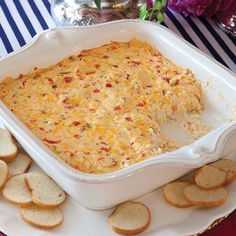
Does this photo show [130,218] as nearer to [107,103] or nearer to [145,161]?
[145,161]

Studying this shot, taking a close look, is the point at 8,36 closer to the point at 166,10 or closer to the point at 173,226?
the point at 166,10

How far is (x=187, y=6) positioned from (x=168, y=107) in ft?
2.32

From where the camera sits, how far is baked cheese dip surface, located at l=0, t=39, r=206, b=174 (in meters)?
1.73

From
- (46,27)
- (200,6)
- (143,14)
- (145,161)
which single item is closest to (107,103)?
(145,161)

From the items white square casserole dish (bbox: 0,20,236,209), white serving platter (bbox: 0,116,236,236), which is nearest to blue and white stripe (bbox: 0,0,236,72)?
white square casserole dish (bbox: 0,20,236,209)

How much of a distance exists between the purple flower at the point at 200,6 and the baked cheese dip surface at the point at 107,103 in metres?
0.45

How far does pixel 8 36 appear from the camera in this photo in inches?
94.5

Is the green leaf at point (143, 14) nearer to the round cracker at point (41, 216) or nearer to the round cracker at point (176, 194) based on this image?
the round cracker at point (176, 194)

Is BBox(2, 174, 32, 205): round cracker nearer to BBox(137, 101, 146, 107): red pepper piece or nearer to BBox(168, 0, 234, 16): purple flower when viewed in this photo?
BBox(137, 101, 146, 107): red pepper piece

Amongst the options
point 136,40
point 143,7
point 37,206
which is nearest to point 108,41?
point 136,40

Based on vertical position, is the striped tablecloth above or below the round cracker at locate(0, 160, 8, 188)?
above

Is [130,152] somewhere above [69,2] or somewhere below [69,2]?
below

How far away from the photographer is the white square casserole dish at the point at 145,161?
1.58m

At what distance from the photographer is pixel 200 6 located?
2.51m
